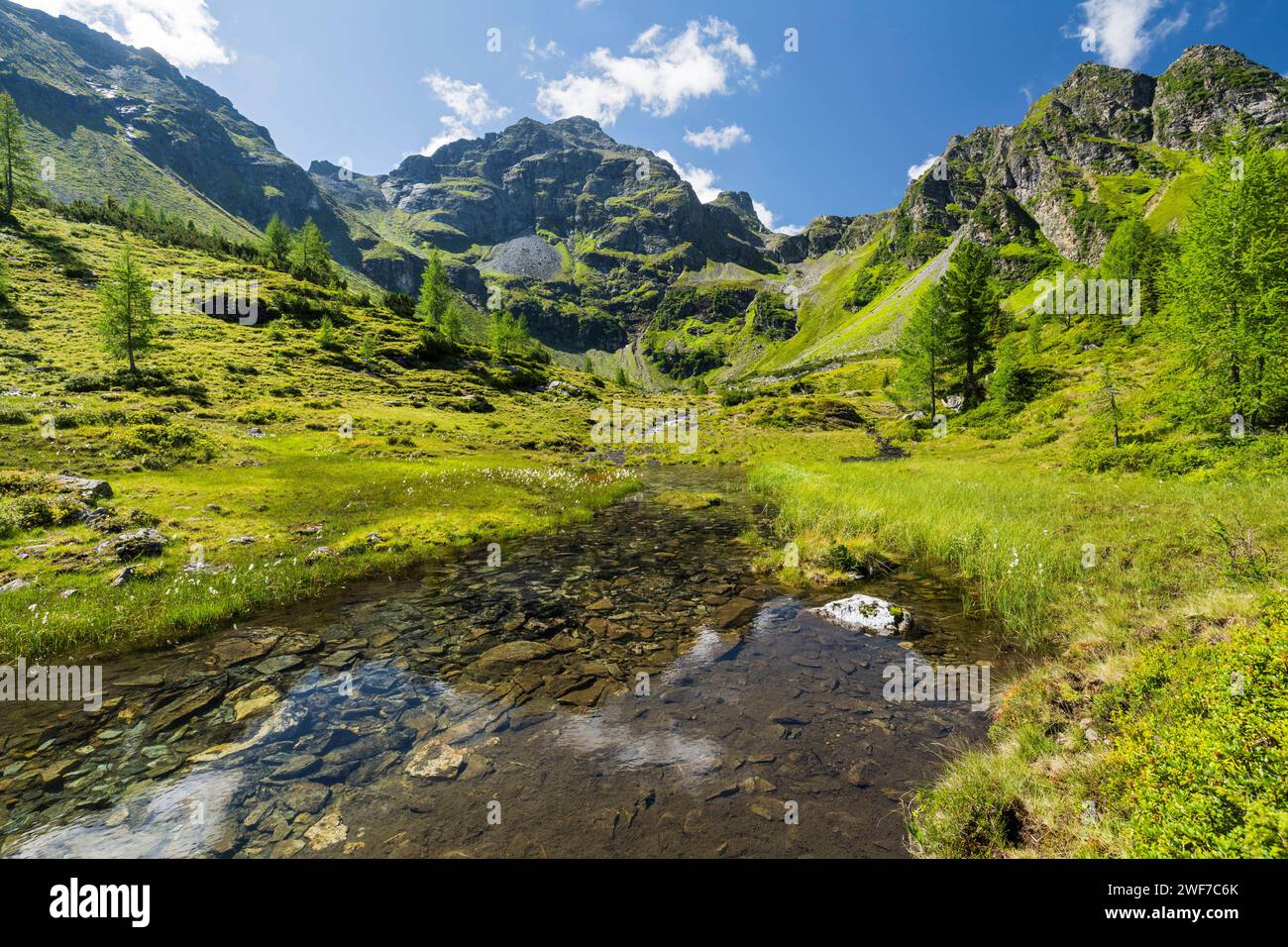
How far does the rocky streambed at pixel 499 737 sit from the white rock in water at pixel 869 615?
0.22 metres

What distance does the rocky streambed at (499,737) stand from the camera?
656 cm

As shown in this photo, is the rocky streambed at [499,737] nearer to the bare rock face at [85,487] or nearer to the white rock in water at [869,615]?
the white rock in water at [869,615]

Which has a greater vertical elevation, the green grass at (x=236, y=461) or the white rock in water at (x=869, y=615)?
the green grass at (x=236, y=461)

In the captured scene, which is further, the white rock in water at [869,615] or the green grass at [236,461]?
the green grass at [236,461]

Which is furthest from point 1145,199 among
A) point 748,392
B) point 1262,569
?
point 1262,569

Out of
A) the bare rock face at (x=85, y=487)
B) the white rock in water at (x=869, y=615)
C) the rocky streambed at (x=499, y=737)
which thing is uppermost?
the bare rock face at (x=85, y=487)

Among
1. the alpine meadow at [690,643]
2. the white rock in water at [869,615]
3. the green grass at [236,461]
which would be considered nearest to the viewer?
the alpine meadow at [690,643]

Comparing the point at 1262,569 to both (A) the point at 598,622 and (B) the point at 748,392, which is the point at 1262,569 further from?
(B) the point at 748,392

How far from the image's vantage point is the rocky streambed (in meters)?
6.56

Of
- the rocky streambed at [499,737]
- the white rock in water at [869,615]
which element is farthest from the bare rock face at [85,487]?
the white rock in water at [869,615]

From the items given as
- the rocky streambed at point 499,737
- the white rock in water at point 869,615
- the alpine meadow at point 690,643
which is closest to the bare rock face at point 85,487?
the alpine meadow at point 690,643

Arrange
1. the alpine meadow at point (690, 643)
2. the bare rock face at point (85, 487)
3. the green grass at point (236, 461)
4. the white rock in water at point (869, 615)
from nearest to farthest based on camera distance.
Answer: the alpine meadow at point (690, 643), the white rock in water at point (869, 615), the green grass at point (236, 461), the bare rock face at point (85, 487)

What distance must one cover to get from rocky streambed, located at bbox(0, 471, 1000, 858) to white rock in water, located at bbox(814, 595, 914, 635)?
219mm

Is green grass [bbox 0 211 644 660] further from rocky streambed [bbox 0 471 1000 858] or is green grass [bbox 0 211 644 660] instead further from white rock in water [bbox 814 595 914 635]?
white rock in water [bbox 814 595 914 635]
